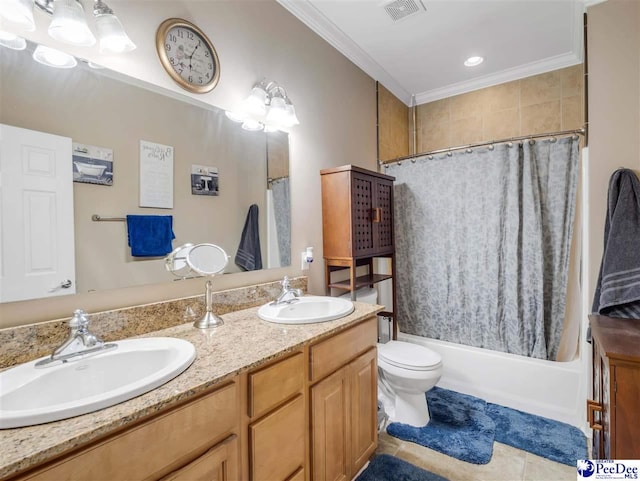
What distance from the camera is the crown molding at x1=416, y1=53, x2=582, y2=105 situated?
8.39 ft

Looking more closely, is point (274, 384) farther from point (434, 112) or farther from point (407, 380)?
point (434, 112)

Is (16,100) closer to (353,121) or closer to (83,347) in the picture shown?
(83,347)

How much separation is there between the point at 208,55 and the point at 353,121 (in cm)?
126

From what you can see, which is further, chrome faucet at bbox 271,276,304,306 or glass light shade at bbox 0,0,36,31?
chrome faucet at bbox 271,276,304,306

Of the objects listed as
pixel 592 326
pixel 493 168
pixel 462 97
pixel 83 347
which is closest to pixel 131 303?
pixel 83 347

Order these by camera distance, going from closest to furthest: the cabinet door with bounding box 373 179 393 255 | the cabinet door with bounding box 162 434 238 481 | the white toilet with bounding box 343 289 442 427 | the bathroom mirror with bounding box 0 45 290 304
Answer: the cabinet door with bounding box 162 434 238 481
the bathroom mirror with bounding box 0 45 290 304
the white toilet with bounding box 343 289 442 427
the cabinet door with bounding box 373 179 393 255

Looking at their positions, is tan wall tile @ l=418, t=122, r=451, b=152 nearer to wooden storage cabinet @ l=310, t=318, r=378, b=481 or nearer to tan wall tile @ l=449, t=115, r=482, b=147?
tan wall tile @ l=449, t=115, r=482, b=147

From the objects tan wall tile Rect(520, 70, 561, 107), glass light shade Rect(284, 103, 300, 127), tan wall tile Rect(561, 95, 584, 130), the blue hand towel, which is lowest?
the blue hand towel

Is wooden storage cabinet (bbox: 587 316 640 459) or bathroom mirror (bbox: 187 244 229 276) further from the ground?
bathroom mirror (bbox: 187 244 229 276)

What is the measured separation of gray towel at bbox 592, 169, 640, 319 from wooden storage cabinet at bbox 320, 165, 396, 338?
1.24m

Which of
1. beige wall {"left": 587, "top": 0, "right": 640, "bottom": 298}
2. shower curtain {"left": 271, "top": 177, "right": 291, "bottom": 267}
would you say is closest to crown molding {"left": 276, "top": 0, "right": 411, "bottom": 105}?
shower curtain {"left": 271, "top": 177, "right": 291, "bottom": 267}

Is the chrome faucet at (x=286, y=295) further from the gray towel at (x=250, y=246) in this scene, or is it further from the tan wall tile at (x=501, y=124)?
the tan wall tile at (x=501, y=124)

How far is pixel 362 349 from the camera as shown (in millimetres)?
1513

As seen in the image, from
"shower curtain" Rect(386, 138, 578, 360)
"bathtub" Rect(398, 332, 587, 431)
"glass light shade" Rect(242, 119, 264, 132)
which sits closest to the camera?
"glass light shade" Rect(242, 119, 264, 132)
